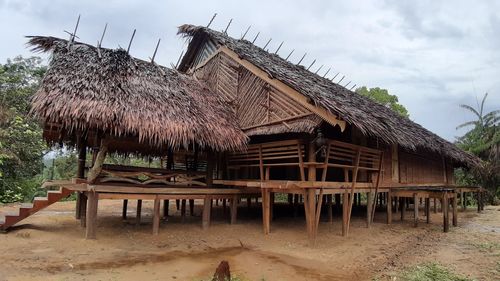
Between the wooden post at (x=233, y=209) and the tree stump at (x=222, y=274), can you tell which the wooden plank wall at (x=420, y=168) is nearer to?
the wooden post at (x=233, y=209)

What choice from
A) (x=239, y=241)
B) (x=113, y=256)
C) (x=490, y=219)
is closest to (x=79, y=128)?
(x=113, y=256)

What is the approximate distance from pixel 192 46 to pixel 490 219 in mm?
12993

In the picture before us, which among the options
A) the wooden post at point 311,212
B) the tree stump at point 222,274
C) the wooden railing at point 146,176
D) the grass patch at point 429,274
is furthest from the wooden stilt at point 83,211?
the grass patch at point 429,274

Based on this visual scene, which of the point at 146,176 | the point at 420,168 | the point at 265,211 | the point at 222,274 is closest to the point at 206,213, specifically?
the point at 265,211

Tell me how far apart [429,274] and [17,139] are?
1474 centimetres

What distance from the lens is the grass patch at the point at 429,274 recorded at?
6.20 m

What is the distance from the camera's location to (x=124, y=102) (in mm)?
8594

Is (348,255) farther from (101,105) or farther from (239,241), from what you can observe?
(101,105)

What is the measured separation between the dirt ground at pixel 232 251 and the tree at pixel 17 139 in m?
4.74

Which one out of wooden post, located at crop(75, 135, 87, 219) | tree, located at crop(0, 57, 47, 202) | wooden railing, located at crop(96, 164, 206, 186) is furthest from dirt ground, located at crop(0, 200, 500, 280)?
tree, located at crop(0, 57, 47, 202)

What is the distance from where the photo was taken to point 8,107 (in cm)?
1564

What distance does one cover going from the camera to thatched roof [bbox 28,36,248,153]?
26.3 feet

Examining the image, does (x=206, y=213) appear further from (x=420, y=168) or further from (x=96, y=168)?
(x=420, y=168)

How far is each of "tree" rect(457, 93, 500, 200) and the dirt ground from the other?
41.2 ft
